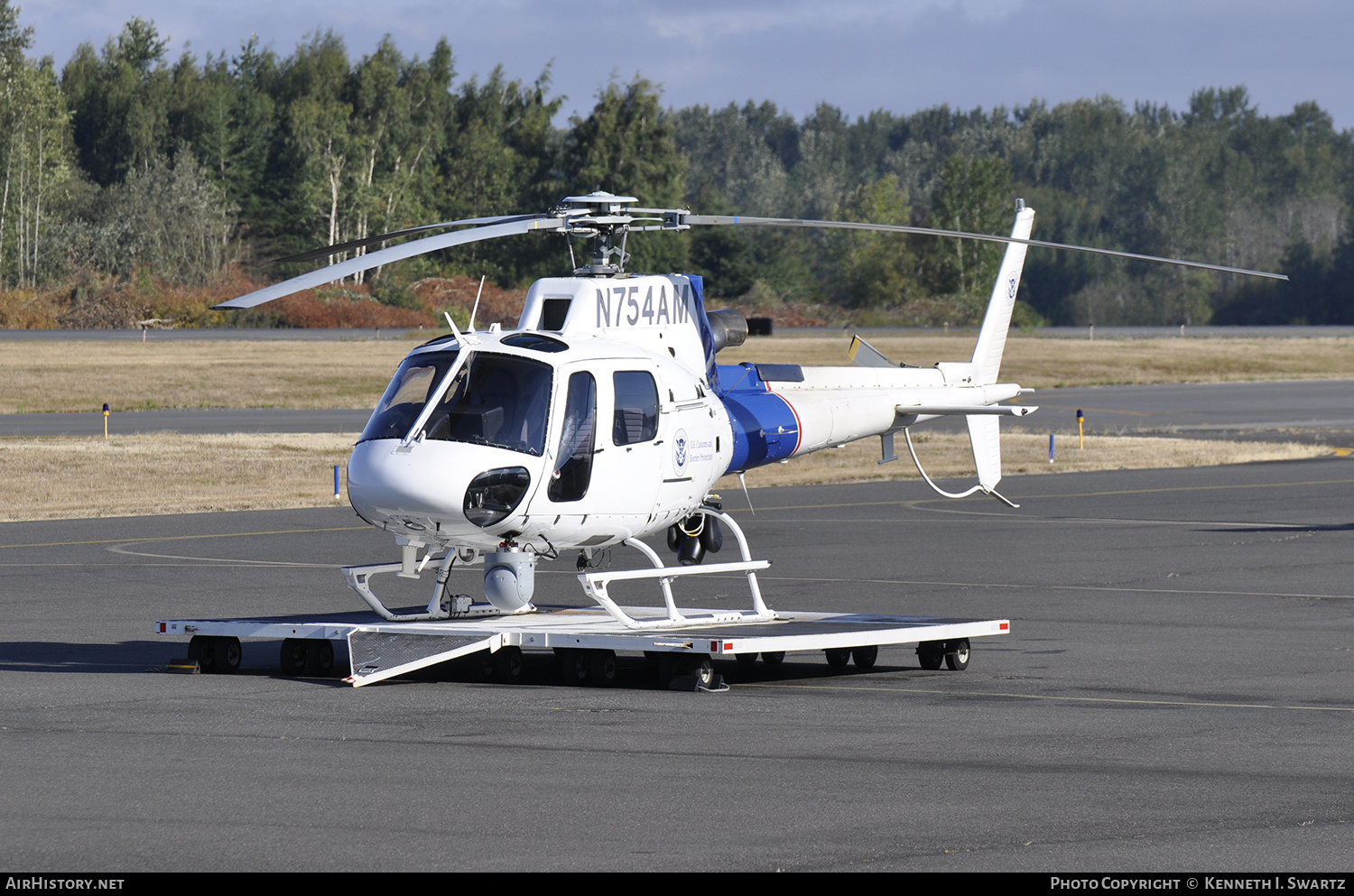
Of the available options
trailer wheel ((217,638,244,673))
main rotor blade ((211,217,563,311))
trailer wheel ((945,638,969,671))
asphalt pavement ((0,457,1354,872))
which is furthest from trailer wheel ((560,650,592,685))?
main rotor blade ((211,217,563,311))

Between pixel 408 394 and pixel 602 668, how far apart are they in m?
2.54

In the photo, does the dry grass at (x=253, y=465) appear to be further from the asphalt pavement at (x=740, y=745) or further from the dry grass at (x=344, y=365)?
the dry grass at (x=344, y=365)

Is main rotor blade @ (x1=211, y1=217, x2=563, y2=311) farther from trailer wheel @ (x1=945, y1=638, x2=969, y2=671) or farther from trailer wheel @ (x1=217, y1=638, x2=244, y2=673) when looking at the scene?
trailer wheel @ (x1=945, y1=638, x2=969, y2=671)

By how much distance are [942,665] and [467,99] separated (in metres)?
102

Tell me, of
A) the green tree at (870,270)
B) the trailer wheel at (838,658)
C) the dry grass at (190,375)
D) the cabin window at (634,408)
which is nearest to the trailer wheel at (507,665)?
the cabin window at (634,408)

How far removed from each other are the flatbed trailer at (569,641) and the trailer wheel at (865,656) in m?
0.01

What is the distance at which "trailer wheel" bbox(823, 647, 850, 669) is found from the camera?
43.6 ft

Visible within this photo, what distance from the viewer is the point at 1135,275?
143 meters

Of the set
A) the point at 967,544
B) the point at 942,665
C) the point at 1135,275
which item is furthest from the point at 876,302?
the point at 942,665

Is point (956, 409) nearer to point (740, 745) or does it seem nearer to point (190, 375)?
point (740, 745)

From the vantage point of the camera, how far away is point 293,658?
1261 cm

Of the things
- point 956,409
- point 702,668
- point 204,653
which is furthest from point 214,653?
point 956,409

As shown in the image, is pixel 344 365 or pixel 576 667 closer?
pixel 576 667

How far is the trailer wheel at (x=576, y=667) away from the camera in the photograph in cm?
1220
